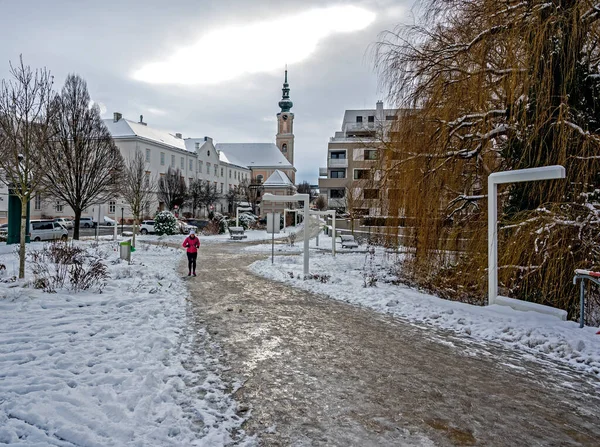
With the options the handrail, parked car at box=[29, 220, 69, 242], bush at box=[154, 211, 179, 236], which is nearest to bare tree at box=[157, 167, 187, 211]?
bush at box=[154, 211, 179, 236]

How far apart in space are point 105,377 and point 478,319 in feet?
20.4

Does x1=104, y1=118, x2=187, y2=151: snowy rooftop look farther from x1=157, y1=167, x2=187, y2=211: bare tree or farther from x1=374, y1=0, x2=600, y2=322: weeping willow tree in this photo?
x1=374, y1=0, x2=600, y2=322: weeping willow tree

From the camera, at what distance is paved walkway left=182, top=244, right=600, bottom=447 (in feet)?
12.5

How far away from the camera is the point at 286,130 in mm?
101688

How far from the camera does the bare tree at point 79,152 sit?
26.3 m

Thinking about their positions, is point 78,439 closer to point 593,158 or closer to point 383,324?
point 383,324

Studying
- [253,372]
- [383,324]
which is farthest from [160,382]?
[383,324]

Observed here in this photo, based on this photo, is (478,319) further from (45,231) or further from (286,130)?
(286,130)

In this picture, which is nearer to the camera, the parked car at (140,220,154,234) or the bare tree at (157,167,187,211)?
the parked car at (140,220,154,234)

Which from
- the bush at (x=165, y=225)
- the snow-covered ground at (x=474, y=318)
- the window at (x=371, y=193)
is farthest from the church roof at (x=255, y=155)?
the window at (x=371, y=193)

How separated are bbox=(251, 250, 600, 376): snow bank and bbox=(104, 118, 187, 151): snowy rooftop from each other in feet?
174

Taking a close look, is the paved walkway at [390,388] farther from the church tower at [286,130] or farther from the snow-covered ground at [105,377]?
the church tower at [286,130]

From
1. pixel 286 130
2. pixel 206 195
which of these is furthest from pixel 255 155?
pixel 206 195

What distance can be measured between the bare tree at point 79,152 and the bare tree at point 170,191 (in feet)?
101
